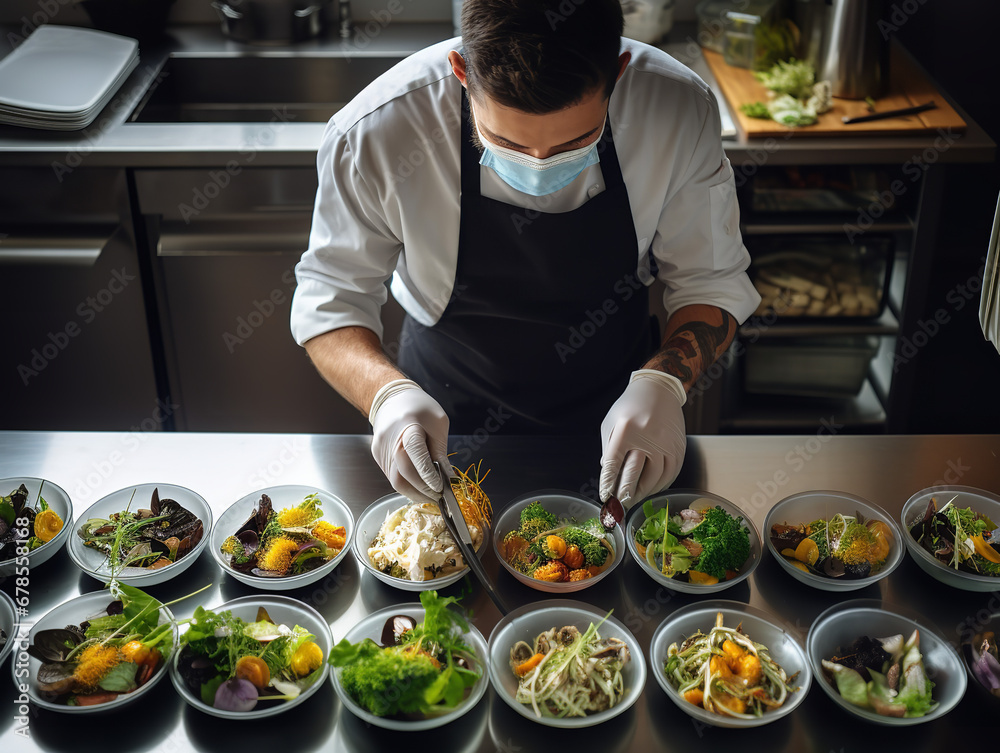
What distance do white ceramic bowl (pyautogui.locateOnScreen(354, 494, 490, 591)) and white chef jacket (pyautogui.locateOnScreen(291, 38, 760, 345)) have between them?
437 millimetres

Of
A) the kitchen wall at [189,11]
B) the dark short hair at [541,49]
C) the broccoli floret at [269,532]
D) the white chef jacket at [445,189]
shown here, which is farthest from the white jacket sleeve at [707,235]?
the kitchen wall at [189,11]

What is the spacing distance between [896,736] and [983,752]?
0.11 meters

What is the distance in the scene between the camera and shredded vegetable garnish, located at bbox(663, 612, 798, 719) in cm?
122

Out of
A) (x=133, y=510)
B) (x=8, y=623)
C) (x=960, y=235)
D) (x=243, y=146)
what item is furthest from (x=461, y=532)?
(x=960, y=235)

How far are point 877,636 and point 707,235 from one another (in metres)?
0.89

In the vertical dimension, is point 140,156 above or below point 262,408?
above

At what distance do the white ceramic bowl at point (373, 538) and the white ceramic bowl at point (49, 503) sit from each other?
1.67 feet

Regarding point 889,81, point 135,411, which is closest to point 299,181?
point 135,411

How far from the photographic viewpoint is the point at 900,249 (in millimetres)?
2828

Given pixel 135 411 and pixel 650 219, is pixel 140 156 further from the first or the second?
pixel 650 219

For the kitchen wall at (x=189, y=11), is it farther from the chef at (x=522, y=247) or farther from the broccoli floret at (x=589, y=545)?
the broccoli floret at (x=589, y=545)

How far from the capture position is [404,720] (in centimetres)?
119

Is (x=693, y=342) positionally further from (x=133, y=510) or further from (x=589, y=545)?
(x=133, y=510)

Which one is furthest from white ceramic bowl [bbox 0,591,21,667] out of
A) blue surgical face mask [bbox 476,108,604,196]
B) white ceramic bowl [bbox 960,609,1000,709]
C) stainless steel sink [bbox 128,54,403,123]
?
stainless steel sink [bbox 128,54,403,123]
